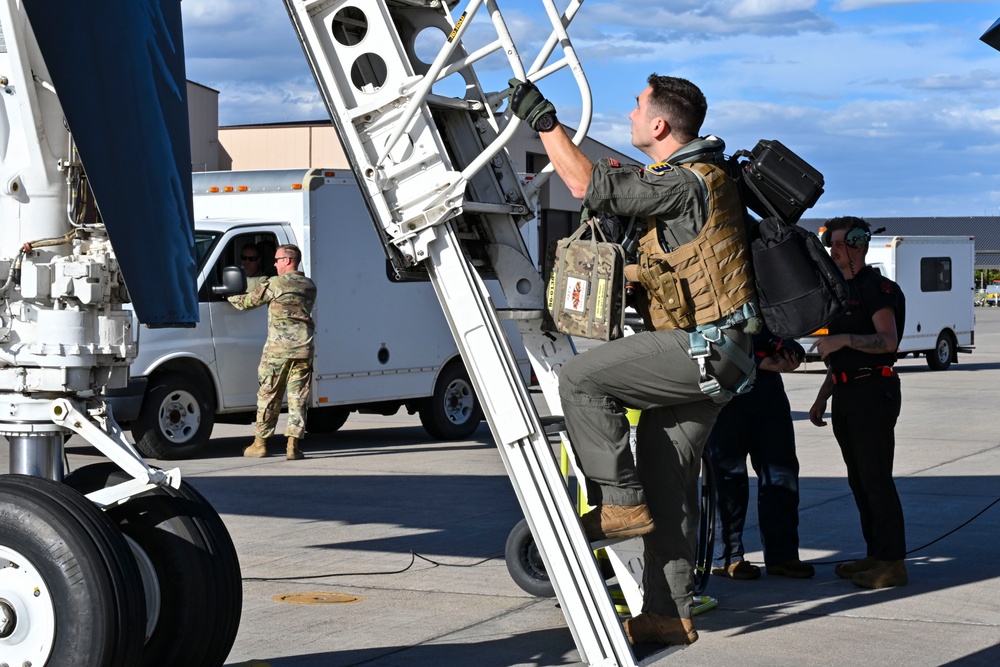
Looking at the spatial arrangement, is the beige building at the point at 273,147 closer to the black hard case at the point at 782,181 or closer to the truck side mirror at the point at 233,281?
the truck side mirror at the point at 233,281

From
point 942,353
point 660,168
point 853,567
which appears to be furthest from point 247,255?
point 942,353

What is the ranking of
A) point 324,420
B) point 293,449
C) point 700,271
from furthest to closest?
point 324,420 < point 293,449 < point 700,271

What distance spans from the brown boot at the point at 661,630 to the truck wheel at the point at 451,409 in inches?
380

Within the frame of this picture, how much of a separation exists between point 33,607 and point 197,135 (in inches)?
1062

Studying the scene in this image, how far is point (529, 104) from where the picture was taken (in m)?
4.50

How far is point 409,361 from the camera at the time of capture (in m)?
14.0

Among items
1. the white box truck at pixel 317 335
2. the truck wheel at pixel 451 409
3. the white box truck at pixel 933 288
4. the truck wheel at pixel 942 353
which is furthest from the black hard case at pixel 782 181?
the truck wheel at pixel 942 353

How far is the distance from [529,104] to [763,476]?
352cm

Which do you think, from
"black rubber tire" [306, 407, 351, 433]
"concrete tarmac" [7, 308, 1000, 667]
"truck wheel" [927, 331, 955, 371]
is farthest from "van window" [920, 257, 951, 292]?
"black rubber tire" [306, 407, 351, 433]

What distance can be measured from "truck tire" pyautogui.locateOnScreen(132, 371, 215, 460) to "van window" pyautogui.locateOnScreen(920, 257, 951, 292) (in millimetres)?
17153

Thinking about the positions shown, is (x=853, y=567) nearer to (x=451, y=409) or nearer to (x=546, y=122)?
(x=546, y=122)

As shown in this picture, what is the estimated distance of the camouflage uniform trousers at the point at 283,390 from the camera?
40.6 ft

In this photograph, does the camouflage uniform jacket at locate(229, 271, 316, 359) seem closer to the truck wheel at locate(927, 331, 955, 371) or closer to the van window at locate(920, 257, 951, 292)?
the van window at locate(920, 257, 951, 292)

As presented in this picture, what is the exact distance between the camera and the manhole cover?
6734mm
